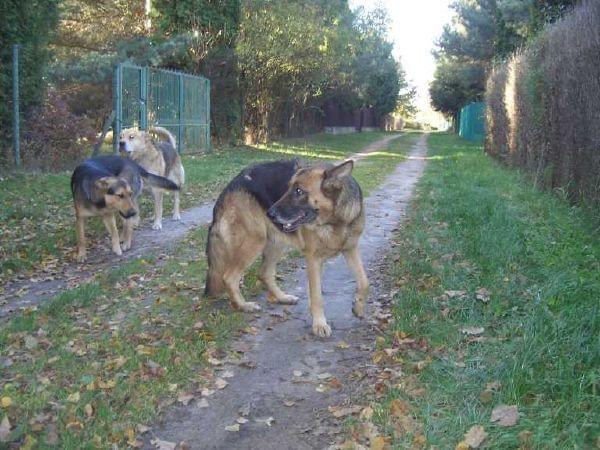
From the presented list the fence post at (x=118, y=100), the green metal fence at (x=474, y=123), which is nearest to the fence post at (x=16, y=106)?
the fence post at (x=118, y=100)

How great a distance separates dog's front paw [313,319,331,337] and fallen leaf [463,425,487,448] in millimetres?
2039

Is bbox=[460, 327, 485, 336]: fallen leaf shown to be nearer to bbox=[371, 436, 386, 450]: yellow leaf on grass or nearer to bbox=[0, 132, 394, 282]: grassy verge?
bbox=[371, 436, 386, 450]: yellow leaf on grass

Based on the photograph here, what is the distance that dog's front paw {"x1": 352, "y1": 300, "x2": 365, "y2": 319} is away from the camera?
18.7 ft

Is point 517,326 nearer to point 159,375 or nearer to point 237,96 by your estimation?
point 159,375

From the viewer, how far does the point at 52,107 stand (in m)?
15.6

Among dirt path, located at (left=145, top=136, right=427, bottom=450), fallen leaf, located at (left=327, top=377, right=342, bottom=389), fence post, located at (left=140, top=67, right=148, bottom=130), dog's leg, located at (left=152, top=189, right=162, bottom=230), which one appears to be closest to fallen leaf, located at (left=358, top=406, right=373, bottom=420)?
dirt path, located at (left=145, top=136, right=427, bottom=450)

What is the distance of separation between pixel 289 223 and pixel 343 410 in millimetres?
1682

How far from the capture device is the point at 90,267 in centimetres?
794

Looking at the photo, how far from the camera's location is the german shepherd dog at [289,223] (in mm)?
5215

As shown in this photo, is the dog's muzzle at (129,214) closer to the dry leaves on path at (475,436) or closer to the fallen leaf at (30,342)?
the fallen leaf at (30,342)

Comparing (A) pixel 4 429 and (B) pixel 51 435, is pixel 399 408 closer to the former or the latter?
(B) pixel 51 435

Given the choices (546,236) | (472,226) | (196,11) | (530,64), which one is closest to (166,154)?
(472,226)

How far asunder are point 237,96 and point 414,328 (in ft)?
77.7

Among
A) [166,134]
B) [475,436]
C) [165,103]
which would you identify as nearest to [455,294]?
[475,436]
